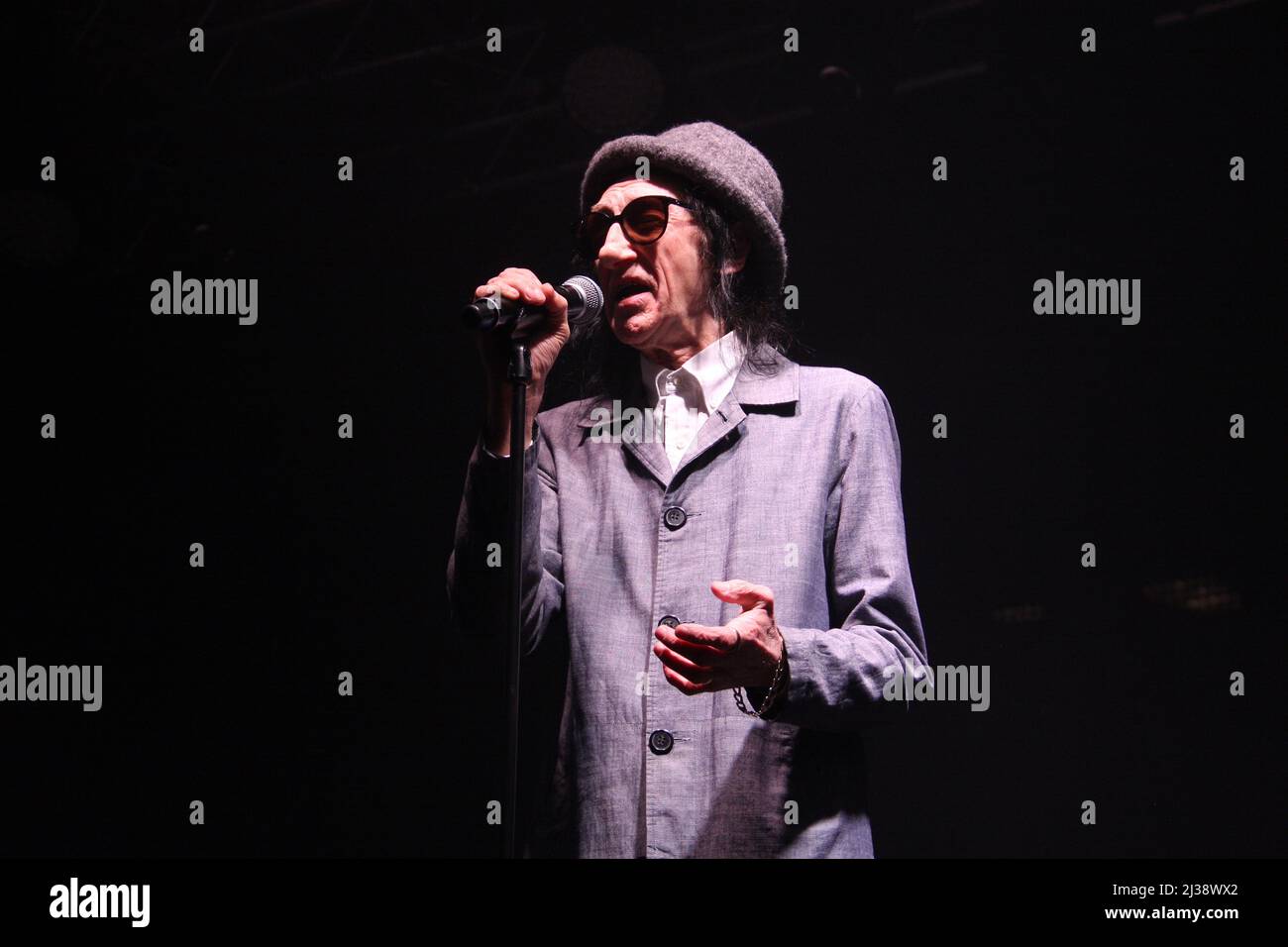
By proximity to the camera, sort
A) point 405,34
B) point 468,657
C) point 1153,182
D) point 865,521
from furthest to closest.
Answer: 1. point 468,657
2. point 405,34
3. point 1153,182
4. point 865,521

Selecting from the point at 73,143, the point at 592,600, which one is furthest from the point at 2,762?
the point at 592,600

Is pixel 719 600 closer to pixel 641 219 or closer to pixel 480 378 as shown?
pixel 641 219

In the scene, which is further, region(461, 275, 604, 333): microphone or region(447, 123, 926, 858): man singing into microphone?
region(447, 123, 926, 858): man singing into microphone

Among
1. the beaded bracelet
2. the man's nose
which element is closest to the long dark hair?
the man's nose

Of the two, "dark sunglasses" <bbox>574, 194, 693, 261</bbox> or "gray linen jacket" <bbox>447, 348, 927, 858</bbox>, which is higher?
"dark sunglasses" <bbox>574, 194, 693, 261</bbox>

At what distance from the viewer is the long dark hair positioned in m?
2.31

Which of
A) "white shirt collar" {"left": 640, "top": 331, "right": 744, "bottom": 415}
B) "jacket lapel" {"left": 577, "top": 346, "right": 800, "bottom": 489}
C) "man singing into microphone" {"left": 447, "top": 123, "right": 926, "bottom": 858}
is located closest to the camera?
"man singing into microphone" {"left": 447, "top": 123, "right": 926, "bottom": 858}

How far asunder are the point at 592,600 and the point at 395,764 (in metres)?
1.21

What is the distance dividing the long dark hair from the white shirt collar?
31 mm

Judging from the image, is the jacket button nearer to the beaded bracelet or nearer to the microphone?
the beaded bracelet

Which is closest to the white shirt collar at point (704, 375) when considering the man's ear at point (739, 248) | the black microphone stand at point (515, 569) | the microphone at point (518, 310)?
the man's ear at point (739, 248)

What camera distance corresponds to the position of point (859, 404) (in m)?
2.14

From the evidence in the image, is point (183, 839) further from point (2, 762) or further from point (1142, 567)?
point (1142, 567)

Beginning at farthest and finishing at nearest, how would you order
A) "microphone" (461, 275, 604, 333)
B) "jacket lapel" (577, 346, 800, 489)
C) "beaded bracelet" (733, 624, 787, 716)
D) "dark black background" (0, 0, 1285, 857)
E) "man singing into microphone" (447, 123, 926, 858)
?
1. "dark black background" (0, 0, 1285, 857)
2. "jacket lapel" (577, 346, 800, 489)
3. "man singing into microphone" (447, 123, 926, 858)
4. "beaded bracelet" (733, 624, 787, 716)
5. "microphone" (461, 275, 604, 333)
